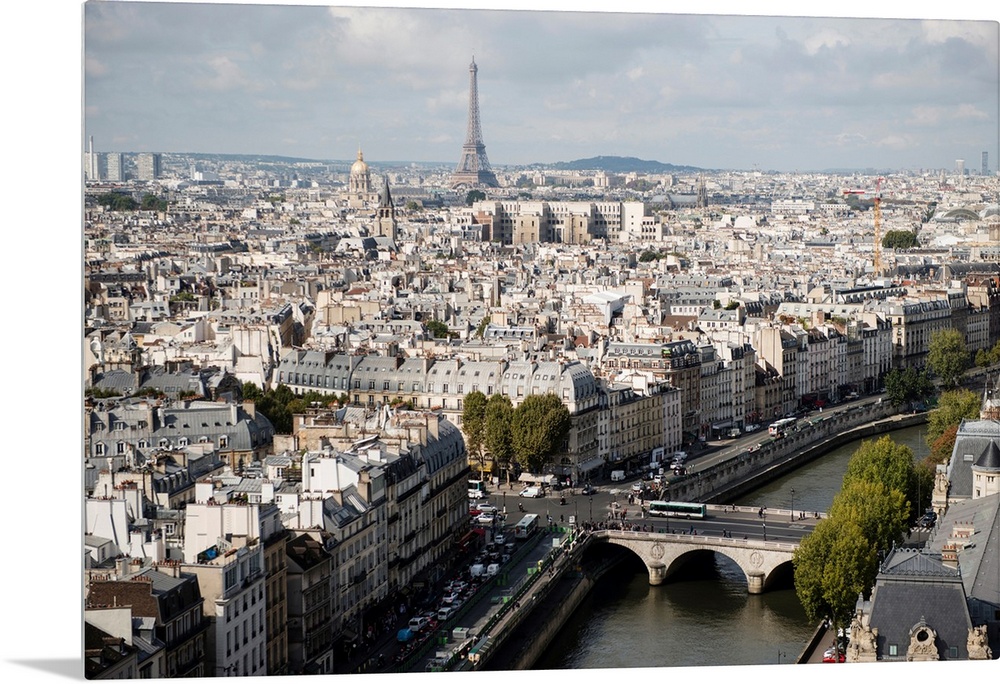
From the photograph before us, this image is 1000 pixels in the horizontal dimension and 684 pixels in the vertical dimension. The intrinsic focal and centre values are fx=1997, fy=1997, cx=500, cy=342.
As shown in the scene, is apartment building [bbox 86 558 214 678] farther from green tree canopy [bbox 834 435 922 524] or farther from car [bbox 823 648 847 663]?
green tree canopy [bbox 834 435 922 524]

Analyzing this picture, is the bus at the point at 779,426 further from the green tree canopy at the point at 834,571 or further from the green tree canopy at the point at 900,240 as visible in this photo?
the green tree canopy at the point at 900,240

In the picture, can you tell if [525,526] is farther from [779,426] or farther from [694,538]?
[779,426]

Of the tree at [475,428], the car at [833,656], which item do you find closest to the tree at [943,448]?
the tree at [475,428]

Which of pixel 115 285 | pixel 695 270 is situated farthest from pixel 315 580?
pixel 695 270

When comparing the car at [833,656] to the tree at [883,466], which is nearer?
the car at [833,656]

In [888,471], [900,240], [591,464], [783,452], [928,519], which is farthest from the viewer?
[900,240]

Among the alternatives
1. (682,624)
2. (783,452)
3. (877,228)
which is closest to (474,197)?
(877,228)

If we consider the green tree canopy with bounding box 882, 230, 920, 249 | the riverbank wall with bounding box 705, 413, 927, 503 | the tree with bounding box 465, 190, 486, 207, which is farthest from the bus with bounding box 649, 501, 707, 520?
the tree with bounding box 465, 190, 486, 207
